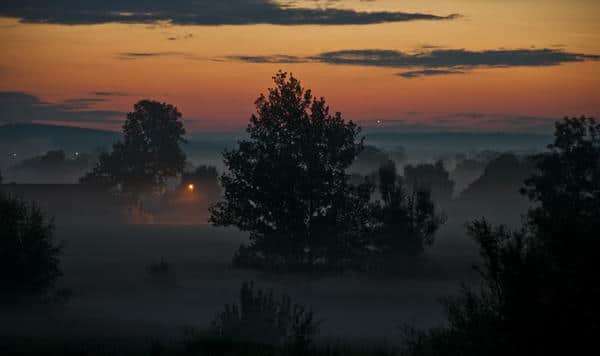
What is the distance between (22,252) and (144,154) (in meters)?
78.7

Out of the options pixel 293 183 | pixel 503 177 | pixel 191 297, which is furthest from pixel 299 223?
pixel 503 177

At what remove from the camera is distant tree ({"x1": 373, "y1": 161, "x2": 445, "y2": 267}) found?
1896 inches

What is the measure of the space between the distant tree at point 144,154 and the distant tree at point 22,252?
76674 millimetres

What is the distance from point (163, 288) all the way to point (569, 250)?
45.3 m

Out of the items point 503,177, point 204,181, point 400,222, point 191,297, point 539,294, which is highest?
point 503,177

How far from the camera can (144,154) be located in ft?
382

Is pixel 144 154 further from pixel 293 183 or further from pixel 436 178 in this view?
pixel 293 183

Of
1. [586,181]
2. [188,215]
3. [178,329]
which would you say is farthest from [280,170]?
[188,215]

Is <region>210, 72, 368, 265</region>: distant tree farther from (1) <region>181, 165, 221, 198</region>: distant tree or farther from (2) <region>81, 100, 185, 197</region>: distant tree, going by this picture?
(1) <region>181, 165, 221, 198</region>: distant tree

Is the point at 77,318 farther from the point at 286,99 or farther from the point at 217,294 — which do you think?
the point at 286,99

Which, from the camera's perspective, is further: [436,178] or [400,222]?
[436,178]

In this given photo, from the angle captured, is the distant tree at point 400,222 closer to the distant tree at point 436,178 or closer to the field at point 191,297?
the field at point 191,297

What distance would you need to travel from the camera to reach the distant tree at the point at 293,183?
4681cm

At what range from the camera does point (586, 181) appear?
46.6 metres
